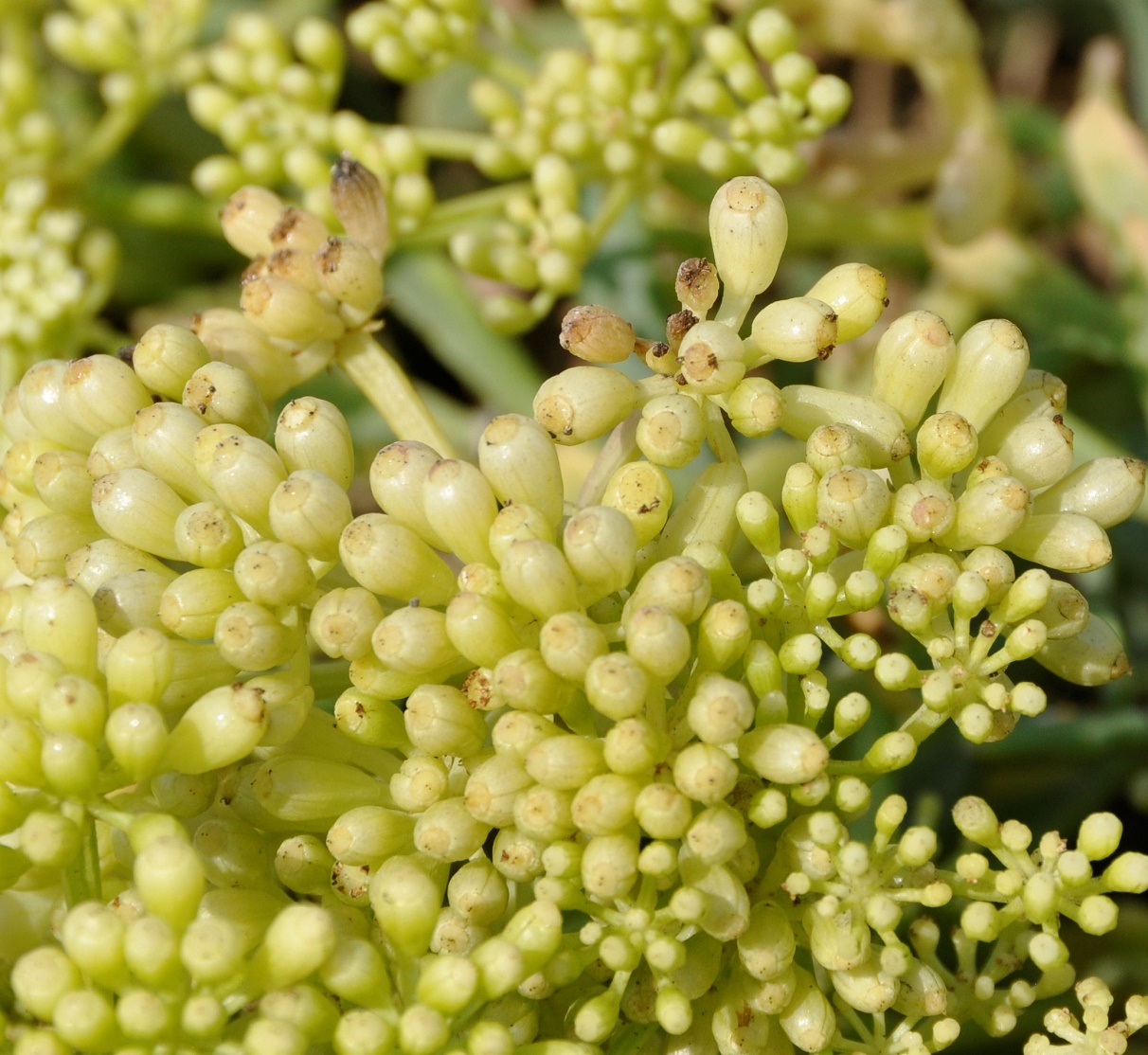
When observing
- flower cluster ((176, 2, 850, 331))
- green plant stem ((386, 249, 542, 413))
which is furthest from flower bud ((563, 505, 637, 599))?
green plant stem ((386, 249, 542, 413))

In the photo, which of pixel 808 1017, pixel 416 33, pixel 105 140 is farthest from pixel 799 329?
pixel 105 140

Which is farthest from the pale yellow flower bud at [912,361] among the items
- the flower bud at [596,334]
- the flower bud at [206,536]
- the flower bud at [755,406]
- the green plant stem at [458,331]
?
the green plant stem at [458,331]

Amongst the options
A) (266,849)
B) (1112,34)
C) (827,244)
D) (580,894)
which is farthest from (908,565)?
(1112,34)

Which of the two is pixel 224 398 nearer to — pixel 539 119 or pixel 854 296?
pixel 854 296

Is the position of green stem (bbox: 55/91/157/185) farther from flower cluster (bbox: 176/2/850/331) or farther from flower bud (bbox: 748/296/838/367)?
flower bud (bbox: 748/296/838/367)

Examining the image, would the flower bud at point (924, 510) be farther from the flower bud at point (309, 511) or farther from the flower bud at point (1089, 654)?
the flower bud at point (309, 511)

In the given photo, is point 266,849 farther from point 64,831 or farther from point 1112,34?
point 1112,34
